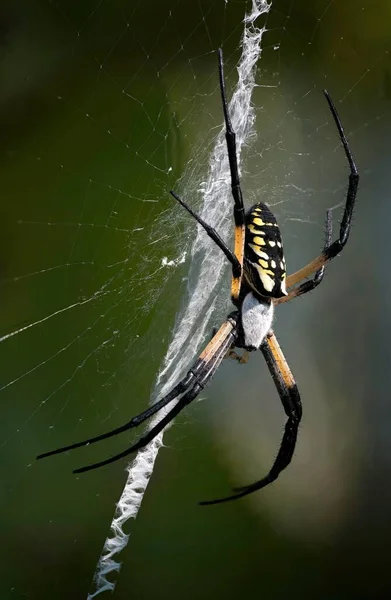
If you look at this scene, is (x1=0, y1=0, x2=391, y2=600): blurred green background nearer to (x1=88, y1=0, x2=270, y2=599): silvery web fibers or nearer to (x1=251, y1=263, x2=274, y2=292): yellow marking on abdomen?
(x1=88, y1=0, x2=270, y2=599): silvery web fibers

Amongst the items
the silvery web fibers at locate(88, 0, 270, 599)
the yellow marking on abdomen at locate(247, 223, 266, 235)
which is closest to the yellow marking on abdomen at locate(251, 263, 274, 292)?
the yellow marking on abdomen at locate(247, 223, 266, 235)

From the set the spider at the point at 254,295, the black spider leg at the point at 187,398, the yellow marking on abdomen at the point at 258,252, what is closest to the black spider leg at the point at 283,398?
the spider at the point at 254,295

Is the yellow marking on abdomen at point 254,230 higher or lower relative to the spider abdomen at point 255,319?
higher

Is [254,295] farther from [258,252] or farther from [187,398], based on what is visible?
[187,398]

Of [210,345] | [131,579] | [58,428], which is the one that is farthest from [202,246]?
[131,579]

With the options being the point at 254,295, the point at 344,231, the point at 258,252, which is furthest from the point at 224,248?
the point at 344,231

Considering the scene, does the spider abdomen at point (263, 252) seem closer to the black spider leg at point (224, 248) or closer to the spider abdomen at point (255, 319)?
the black spider leg at point (224, 248)

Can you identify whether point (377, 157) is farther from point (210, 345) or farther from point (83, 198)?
point (83, 198)
